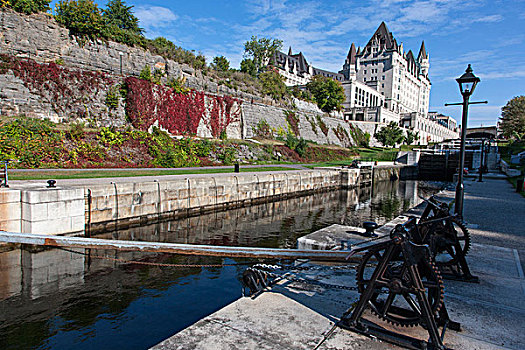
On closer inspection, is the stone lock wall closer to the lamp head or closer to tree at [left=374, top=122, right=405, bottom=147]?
the lamp head

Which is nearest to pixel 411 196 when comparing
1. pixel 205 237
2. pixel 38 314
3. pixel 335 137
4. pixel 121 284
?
pixel 205 237

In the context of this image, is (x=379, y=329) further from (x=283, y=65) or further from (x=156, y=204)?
(x=283, y=65)

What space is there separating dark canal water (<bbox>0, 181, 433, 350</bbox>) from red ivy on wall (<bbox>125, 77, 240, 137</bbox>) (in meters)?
17.3

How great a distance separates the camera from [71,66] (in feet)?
78.4

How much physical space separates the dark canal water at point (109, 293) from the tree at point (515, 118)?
77.8 m

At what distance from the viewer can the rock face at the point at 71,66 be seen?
21.1 m

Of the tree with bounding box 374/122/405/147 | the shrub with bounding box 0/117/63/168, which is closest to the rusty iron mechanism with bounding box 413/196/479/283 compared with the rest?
the shrub with bounding box 0/117/63/168

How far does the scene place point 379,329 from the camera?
3365 mm

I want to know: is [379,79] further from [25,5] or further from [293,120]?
[25,5]

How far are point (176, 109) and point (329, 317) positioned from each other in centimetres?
2885

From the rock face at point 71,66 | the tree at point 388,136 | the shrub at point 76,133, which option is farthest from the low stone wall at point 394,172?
the shrub at point 76,133

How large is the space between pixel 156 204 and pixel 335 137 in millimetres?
46128

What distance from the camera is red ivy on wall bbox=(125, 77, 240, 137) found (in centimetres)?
2678

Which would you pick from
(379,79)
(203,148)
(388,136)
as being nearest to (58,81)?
(203,148)
